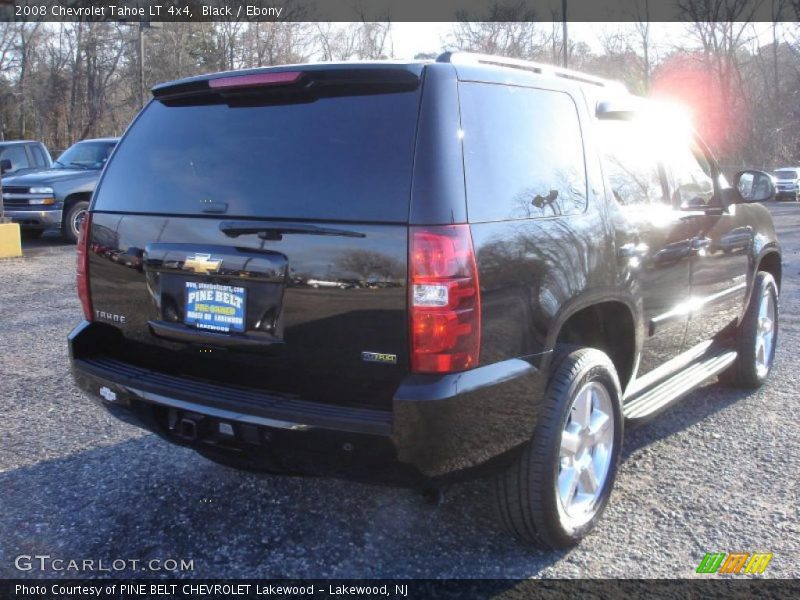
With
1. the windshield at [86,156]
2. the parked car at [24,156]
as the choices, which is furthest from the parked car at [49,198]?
the parked car at [24,156]

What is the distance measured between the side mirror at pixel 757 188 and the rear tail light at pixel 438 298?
2.92 metres

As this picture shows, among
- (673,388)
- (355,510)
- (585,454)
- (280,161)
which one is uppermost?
(280,161)

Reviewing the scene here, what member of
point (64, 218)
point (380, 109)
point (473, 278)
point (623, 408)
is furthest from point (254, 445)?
point (64, 218)

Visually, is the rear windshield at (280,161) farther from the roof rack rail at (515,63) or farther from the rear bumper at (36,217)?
the rear bumper at (36,217)

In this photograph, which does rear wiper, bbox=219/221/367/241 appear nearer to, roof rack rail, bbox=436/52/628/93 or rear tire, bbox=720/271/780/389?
roof rack rail, bbox=436/52/628/93

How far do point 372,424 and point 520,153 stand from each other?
1216 mm

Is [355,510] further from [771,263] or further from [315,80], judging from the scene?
[771,263]

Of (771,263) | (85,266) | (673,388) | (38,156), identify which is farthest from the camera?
(38,156)

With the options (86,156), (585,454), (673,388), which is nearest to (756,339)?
(673,388)

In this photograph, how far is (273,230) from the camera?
2695 mm

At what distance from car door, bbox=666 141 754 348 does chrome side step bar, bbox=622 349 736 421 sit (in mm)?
137

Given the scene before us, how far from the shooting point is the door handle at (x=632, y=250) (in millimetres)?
3395

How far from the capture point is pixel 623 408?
3.52 m

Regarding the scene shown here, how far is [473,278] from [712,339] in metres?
2.79
